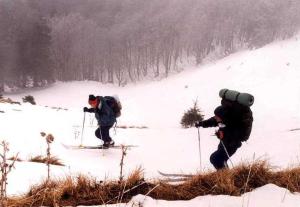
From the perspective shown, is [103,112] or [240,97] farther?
[103,112]

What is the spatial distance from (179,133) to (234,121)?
1016cm

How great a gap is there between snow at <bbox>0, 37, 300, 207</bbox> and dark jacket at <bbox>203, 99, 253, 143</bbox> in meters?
0.58

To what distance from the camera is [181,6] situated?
102062mm

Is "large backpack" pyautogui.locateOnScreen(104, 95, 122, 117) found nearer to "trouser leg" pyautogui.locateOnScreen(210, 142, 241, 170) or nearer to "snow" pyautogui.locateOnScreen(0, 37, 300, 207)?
"snow" pyautogui.locateOnScreen(0, 37, 300, 207)

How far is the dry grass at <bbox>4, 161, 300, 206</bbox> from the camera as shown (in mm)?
4045

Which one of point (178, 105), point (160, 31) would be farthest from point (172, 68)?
point (178, 105)

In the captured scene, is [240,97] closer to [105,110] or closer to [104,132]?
[105,110]

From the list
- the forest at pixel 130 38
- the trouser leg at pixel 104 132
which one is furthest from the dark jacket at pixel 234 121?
the forest at pixel 130 38

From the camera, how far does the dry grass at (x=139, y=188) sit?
4.04 m

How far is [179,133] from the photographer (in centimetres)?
1711

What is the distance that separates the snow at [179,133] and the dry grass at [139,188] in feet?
A: 0.72

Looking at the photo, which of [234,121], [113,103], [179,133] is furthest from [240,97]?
[179,133]

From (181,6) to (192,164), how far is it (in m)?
96.1

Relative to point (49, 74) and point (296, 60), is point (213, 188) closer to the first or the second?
point (296, 60)
